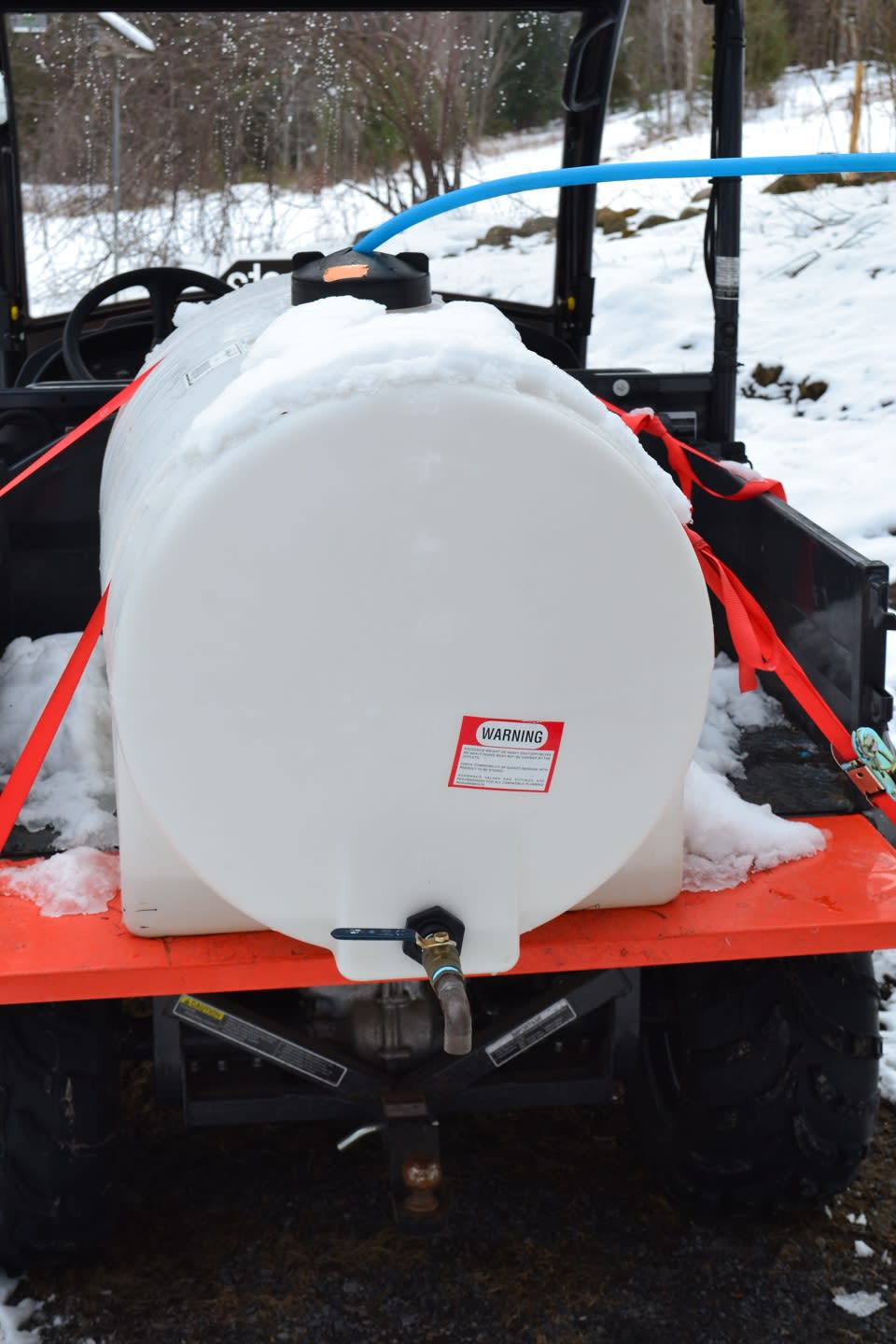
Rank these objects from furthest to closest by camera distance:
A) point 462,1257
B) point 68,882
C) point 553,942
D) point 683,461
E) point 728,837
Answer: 1. point 683,461
2. point 462,1257
3. point 728,837
4. point 68,882
5. point 553,942

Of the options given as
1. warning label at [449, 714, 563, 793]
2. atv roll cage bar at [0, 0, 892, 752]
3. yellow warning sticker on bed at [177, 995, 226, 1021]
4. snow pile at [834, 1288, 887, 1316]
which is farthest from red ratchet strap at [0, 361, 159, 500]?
snow pile at [834, 1288, 887, 1316]

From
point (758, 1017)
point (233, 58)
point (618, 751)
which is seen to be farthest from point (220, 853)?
point (233, 58)

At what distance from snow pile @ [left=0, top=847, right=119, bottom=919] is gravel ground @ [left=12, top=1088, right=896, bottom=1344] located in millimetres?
747

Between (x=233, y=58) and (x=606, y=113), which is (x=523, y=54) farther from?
(x=233, y=58)

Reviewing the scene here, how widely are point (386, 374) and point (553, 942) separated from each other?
0.80m

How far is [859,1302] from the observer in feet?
7.30

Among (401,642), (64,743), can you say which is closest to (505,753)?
(401,642)

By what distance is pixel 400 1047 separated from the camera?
7.10 ft

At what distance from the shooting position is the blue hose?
6.04ft

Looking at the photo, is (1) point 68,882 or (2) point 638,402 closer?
(1) point 68,882

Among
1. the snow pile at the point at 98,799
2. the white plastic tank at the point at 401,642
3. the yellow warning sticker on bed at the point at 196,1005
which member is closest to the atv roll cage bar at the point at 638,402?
the snow pile at the point at 98,799

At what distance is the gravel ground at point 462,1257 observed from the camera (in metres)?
2.20

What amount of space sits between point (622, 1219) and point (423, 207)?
67.7 inches

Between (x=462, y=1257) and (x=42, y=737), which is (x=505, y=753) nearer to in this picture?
(x=42, y=737)
